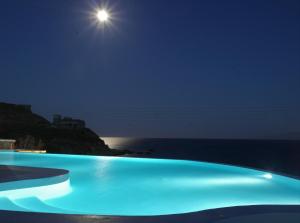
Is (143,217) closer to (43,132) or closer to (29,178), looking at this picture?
(29,178)

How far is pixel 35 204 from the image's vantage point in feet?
17.1

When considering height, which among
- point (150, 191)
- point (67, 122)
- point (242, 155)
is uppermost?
point (67, 122)

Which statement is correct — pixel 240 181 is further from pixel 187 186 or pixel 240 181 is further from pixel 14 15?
pixel 14 15

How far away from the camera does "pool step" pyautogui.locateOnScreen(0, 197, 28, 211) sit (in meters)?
4.45

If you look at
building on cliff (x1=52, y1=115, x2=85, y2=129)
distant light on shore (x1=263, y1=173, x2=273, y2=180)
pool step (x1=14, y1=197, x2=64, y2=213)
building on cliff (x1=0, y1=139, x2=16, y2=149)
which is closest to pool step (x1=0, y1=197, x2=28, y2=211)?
pool step (x1=14, y1=197, x2=64, y2=213)

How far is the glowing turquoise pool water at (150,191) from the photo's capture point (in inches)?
215

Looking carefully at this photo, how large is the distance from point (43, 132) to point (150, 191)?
4151 cm

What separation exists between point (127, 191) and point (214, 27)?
11.8m

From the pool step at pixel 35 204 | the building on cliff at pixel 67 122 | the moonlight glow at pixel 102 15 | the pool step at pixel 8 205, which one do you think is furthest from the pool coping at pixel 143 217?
the building on cliff at pixel 67 122

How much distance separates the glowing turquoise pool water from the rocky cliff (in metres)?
29.1

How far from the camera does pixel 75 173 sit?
899 cm

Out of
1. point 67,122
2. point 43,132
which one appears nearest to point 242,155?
point 67,122

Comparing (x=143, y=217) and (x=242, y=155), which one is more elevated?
(x=242, y=155)

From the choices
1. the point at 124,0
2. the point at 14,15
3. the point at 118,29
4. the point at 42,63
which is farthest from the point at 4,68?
the point at 124,0
